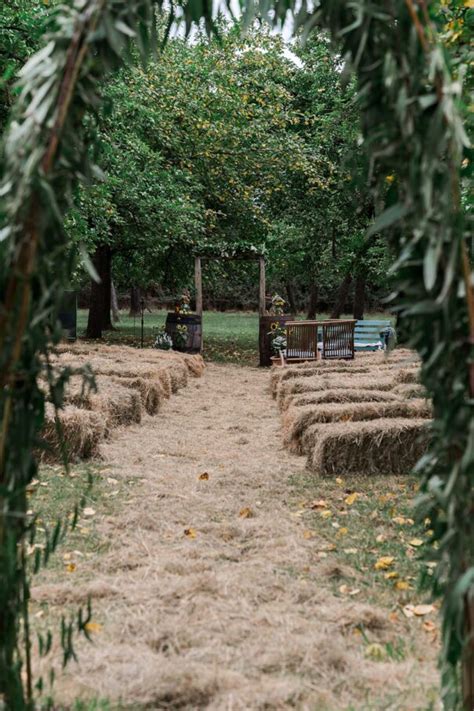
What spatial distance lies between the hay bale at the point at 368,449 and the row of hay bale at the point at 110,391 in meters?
2.02

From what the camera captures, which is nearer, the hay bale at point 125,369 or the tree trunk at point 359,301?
the hay bale at point 125,369

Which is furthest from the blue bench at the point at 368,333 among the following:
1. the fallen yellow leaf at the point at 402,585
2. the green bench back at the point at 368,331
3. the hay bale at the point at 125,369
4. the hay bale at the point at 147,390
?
the fallen yellow leaf at the point at 402,585

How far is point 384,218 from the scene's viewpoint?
2.01m

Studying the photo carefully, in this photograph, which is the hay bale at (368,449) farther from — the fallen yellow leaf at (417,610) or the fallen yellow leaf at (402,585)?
the fallen yellow leaf at (417,610)

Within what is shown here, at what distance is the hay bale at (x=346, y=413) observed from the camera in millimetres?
7195

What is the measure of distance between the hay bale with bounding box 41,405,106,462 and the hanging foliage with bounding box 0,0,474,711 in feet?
14.3

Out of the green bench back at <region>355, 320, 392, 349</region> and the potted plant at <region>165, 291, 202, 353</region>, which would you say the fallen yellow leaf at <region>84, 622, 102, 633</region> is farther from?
the green bench back at <region>355, 320, 392, 349</region>

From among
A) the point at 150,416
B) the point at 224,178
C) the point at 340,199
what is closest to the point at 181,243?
the point at 224,178

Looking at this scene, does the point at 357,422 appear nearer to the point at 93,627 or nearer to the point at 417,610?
the point at 417,610

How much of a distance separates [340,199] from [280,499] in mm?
16094

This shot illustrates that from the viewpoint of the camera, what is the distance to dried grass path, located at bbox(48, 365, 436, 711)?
108 inches

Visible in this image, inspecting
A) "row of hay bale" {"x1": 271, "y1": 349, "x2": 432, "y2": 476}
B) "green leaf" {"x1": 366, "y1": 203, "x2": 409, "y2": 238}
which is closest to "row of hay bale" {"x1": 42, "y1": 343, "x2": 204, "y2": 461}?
"row of hay bale" {"x1": 271, "y1": 349, "x2": 432, "y2": 476}

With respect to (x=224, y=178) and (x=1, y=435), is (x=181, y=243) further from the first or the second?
(x=1, y=435)

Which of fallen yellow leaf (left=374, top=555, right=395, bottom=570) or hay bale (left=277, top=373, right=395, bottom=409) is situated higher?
hay bale (left=277, top=373, right=395, bottom=409)
